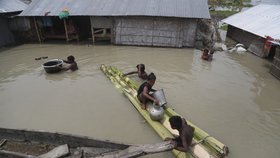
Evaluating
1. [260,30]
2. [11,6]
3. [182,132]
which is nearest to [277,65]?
[260,30]

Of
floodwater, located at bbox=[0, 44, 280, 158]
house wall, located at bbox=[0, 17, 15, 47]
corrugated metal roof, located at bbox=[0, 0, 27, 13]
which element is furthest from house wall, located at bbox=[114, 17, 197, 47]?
house wall, located at bbox=[0, 17, 15, 47]

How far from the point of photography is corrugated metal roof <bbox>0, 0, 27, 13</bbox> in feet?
46.9

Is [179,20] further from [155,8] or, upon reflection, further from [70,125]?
[70,125]

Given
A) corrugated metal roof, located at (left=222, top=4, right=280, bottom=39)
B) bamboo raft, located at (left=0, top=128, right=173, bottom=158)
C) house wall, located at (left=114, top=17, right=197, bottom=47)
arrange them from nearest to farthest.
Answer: bamboo raft, located at (left=0, top=128, right=173, bottom=158) → corrugated metal roof, located at (left=222, top=4, right=280, bottom=39) → house wall, located at (left=114, top=17, right=197, bottom=47)

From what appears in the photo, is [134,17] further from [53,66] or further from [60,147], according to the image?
[60,147]

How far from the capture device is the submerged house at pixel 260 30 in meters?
11.7

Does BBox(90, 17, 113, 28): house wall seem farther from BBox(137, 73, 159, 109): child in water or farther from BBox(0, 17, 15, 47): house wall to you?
BBox(137, 73, 159, 109): child in water

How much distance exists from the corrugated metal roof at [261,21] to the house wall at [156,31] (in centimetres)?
394

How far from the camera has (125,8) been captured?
1411 cm

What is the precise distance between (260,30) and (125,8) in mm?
8709

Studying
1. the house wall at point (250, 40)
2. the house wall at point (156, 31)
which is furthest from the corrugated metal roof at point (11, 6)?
the house wall at point (250, 40)

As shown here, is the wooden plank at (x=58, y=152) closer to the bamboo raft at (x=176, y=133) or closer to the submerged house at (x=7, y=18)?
the bamboo raft at (x=176, y=133)

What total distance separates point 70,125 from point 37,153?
1.41 meters

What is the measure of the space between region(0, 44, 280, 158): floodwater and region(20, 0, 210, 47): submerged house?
6.63ft
